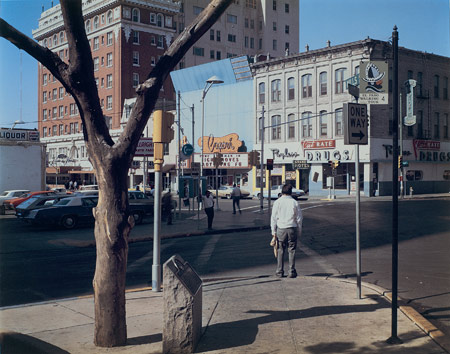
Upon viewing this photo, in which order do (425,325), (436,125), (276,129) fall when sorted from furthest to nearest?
(276,129)
(436,125)
(425,325)

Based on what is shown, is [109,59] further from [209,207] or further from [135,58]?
[209,207]

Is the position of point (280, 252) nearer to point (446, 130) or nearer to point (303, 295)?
point (303, 295)

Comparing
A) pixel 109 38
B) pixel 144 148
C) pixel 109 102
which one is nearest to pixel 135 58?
pixel 109 38

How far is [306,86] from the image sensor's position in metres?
51.4

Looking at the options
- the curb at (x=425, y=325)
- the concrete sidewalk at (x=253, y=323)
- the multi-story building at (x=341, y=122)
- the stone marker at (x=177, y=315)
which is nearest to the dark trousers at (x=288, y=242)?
the concrete sidewalk at (x=253, y=323)

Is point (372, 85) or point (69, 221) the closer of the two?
point (372, 85)

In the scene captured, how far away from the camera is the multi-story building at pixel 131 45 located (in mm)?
70188

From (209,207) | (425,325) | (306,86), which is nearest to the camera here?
(425,325)

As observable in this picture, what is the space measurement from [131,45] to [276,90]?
2757cm

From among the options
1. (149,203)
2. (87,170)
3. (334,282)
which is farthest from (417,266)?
(87,170)

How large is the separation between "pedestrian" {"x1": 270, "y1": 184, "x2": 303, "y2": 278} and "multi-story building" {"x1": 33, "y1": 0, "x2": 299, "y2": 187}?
54.8 m

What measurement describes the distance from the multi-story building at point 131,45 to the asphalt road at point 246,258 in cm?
4762

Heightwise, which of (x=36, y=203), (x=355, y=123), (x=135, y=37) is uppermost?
(x=135, y=37)

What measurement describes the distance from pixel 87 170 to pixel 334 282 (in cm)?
6672
